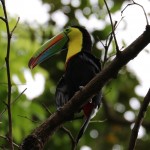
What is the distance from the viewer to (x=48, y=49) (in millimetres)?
4172

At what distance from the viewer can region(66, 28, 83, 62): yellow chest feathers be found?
4160mm

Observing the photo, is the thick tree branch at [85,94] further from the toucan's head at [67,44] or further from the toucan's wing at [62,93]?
the toucan's head at [67,44]

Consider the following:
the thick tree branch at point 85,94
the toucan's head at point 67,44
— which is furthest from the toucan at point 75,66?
the thick tree branch at point 85,94

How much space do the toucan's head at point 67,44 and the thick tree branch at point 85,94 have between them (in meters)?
1.22

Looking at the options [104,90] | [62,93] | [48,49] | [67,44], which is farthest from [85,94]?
[104,90]

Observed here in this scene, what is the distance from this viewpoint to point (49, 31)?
22.8ft

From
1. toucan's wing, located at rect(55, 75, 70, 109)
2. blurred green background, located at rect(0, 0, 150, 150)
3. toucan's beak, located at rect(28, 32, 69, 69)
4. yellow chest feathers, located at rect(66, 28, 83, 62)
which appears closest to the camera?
toucan's wing, located at rect(55, 75, 70, 109)

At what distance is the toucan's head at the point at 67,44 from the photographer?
4.11 meters

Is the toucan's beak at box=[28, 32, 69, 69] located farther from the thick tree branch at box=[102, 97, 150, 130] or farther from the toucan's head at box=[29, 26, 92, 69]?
the thick tree branch at box=[102, 97, 150, 130]

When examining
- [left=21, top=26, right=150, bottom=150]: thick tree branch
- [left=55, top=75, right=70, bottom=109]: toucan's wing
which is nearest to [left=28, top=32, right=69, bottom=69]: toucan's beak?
[left=55, top=75, right=70, bottom=109]: toucan's wing

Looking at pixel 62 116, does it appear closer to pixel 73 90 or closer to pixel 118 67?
pixel 118 67

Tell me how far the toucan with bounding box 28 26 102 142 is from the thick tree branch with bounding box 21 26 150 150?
77 centimetres

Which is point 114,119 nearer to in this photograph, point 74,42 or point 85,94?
point 74,42

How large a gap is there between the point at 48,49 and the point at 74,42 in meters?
0.26
